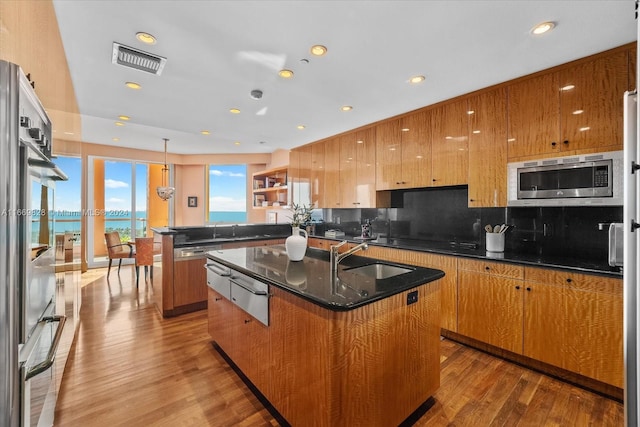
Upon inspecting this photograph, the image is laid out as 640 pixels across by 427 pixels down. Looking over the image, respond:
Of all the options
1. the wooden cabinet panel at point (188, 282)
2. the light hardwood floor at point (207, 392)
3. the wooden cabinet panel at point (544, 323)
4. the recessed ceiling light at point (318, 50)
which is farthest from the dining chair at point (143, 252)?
the wooden cabinet panel at point (544, 323)

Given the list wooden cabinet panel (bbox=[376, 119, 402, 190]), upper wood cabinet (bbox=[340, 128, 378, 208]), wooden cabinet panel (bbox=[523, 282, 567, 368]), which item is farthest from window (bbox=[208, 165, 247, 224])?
wooden cabinet panel (bbox=[523, 282, 567, 368])

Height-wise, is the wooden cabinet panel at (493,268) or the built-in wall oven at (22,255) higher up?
the built-in wall oven at (22,255)

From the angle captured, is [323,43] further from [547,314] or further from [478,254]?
[547,314]

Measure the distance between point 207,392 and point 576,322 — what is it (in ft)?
9.29

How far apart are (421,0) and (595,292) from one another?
236cm

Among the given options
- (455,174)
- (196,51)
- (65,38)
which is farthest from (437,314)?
(65,38)

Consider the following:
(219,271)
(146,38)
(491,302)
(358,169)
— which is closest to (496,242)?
(491,302)

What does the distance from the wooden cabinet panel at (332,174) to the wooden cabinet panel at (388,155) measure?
2.86 feet

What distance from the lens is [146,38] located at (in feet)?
6.79

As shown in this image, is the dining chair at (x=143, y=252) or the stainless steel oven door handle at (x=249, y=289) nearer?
the stainless steel oven door handle at (x=249, y=289)

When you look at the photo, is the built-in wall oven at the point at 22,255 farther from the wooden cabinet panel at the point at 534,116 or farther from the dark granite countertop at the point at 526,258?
the wooden cabinet panel at the point at 534,116

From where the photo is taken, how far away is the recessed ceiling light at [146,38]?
203 cm

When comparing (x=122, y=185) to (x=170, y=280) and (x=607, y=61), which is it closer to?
(x=170, y=280)

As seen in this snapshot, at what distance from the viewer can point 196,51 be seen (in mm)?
2242
